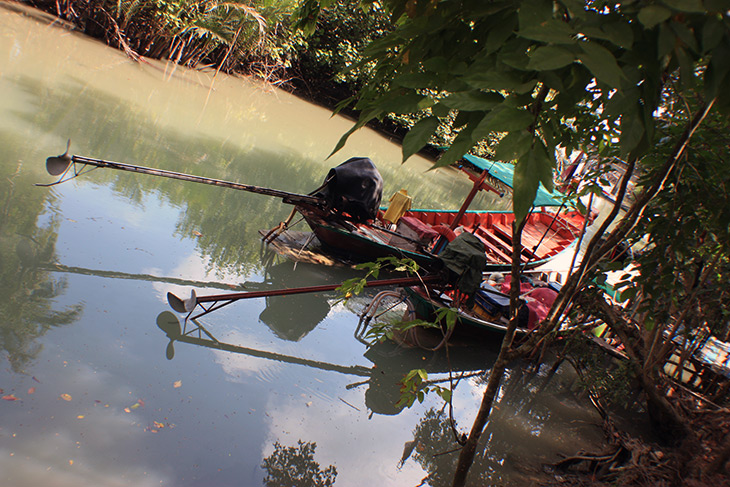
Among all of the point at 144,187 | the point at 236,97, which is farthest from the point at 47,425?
the point at 236,97

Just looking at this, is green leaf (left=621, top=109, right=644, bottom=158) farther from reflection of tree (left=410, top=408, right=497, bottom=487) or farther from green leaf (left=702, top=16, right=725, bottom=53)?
reflection of tree (left=410, top=408, right=497, bottom=487)

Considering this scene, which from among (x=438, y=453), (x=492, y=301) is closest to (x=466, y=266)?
(x=492, y=301)

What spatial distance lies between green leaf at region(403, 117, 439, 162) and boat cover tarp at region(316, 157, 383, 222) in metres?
7.28

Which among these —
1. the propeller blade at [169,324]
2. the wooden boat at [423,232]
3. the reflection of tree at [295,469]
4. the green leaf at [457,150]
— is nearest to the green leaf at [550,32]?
the green leaf at [457,150]

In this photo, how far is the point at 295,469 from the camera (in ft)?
14.9

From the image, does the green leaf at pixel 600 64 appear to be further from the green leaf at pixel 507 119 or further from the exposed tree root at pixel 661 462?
the exposed tree root at pixel 661 462

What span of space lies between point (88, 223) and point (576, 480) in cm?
653

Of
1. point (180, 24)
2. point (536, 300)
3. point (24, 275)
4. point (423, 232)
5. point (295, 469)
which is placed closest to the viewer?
point (295, 469)

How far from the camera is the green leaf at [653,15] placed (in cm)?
91

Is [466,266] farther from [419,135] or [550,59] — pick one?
[550,59]

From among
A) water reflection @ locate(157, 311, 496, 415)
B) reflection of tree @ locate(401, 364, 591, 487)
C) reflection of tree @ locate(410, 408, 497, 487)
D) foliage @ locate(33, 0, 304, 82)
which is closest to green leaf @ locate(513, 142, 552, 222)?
water reflection @ locate(157, 311, 496, 415)

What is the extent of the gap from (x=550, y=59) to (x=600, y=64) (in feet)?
0.30

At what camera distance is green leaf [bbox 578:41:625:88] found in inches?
36.5

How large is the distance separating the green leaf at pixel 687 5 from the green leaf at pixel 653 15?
0.02m
